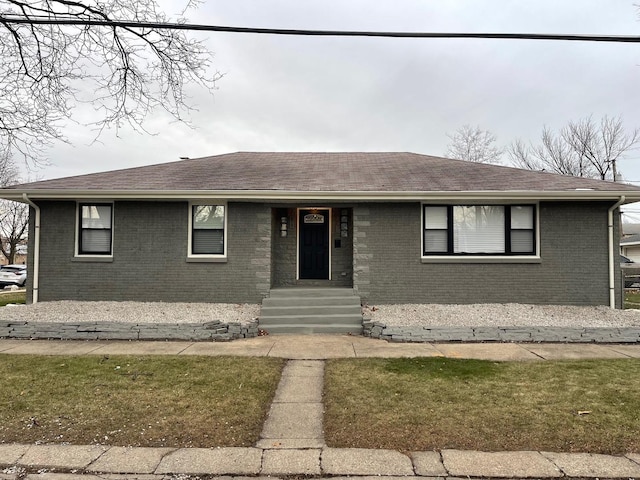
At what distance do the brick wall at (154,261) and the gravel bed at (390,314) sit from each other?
0.39 metres

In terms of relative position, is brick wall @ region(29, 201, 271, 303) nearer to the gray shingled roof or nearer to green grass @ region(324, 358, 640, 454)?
the gray shingled roof

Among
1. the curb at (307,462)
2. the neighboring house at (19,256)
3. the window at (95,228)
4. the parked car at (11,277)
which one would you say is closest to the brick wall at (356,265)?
the window at (95,228)

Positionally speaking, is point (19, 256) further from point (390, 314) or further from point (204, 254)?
point (390, 314)

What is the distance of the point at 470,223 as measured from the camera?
10.4 meters

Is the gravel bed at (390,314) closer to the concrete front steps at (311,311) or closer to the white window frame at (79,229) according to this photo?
the concrete front steps at (311,311)

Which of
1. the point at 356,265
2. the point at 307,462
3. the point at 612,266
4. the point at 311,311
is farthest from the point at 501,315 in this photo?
the point at 307,462

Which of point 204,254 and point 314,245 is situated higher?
point 314,245

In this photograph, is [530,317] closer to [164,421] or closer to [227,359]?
[227,359]

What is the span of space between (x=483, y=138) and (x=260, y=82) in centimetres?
2851

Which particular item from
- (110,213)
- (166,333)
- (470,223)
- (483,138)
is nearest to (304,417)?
(166,333)

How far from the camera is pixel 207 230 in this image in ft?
34.0

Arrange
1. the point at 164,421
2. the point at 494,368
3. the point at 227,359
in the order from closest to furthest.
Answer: the point at 164,421
the point at 494,368
the point at 227,359

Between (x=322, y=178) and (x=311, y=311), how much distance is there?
3.82 meters

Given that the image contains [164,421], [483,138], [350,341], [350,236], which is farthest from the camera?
[483,138]
